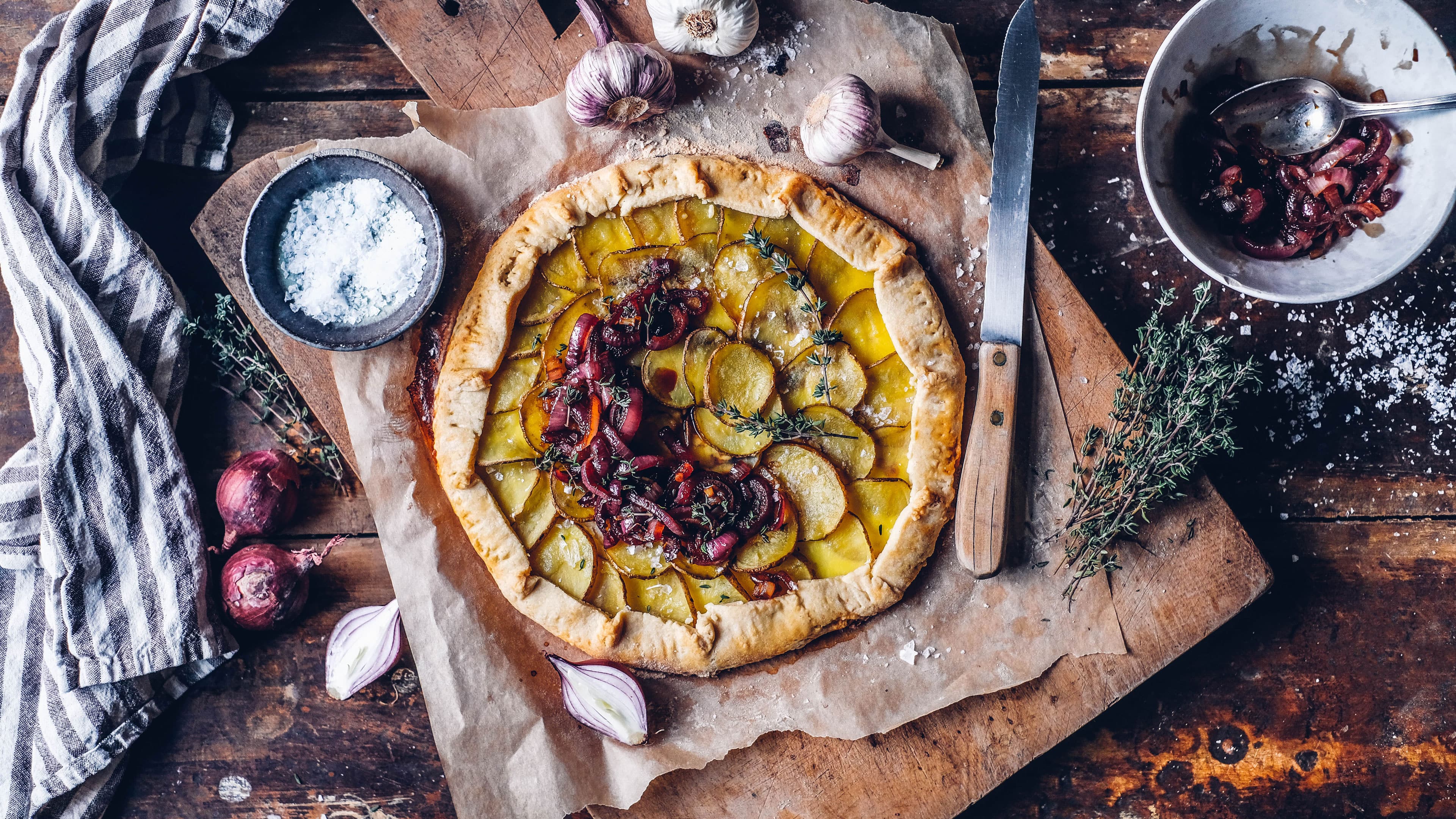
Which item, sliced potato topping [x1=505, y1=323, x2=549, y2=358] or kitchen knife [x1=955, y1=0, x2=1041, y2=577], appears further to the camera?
sliced potato topping [x1=505, y1=323, x2=549, y2=358]

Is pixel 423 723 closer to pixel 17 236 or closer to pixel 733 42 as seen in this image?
pixel 17 236

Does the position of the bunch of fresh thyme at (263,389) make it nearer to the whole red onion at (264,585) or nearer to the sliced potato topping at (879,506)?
the whole red onion at (264,585)

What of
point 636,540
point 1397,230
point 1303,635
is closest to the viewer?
point 1397,230

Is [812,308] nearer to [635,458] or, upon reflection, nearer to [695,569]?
[635,458]

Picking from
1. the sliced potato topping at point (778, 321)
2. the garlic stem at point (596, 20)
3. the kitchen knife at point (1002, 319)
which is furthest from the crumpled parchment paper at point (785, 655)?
the sliced potato topping at point (778, 321)

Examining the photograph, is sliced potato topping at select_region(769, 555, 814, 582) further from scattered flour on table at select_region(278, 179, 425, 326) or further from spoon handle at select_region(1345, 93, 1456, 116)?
spoon handle at select_region(1345, 93, 1456, 116)

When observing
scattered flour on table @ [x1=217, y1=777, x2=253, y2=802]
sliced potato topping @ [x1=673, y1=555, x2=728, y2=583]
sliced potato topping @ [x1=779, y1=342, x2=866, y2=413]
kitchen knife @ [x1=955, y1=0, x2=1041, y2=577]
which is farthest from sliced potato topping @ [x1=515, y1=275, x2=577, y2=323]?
scattered flour on table @ [x1=217, y1=777, x2=253, y2=802]

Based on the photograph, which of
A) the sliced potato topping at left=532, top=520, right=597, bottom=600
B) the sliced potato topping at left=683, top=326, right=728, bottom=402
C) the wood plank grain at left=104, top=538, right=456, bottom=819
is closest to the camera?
the sliced potato topping at left=683, top=326, right=728, bottom=402

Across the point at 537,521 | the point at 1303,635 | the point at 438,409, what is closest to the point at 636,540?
the point at 537,521
